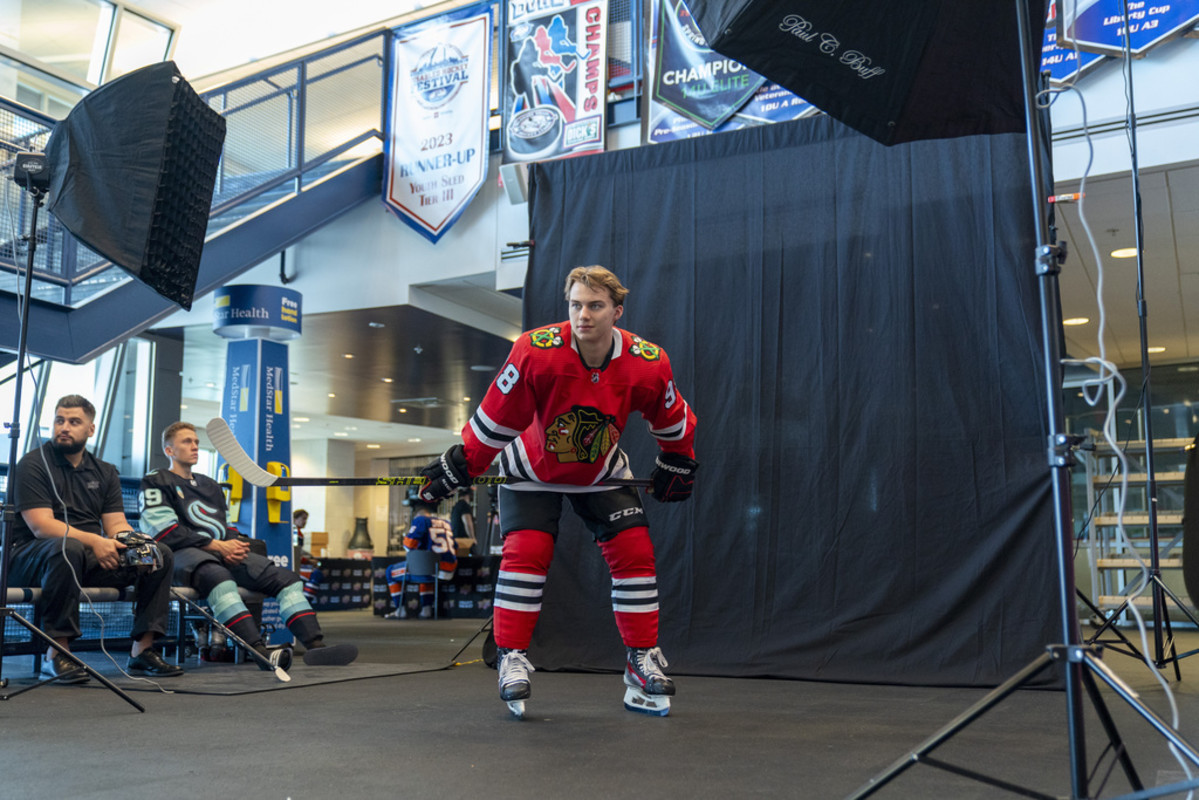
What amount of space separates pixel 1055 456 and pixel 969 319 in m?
2.56

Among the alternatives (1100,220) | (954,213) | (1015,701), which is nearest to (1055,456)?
(1015,701)

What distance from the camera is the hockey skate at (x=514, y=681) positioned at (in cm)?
293

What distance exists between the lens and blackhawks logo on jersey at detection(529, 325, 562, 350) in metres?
3.04

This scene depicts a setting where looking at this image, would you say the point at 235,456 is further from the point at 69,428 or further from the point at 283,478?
the point at 69,428

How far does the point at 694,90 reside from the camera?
6789 millimetres

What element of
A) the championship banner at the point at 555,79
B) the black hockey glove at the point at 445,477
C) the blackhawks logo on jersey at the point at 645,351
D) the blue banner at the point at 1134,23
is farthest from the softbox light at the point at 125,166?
the blue banner at the point at 1134,23

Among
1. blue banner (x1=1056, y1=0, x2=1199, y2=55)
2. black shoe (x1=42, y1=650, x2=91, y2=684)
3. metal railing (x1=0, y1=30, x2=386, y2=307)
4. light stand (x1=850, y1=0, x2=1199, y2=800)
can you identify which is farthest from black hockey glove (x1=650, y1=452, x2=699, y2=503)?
metal railing (x1=0, y1=30, x2=386, y2=307)

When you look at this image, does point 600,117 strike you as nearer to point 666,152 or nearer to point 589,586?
point 666,152

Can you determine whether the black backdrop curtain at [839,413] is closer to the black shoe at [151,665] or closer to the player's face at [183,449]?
the black shoe at [151,665]

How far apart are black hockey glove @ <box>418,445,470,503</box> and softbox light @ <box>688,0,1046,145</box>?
4.96 feet

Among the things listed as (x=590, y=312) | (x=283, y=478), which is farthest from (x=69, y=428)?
(x=590, y=312)

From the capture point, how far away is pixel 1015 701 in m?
3.38

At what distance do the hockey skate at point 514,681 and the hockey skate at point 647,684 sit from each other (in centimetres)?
35

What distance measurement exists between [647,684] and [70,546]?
103 inches
